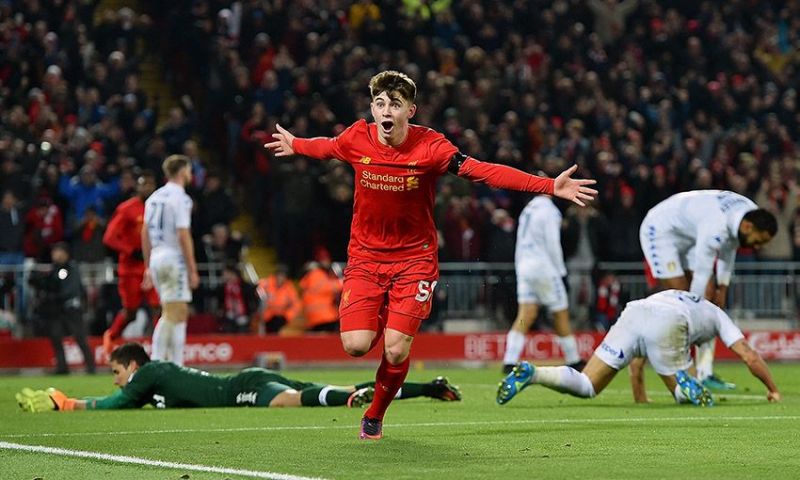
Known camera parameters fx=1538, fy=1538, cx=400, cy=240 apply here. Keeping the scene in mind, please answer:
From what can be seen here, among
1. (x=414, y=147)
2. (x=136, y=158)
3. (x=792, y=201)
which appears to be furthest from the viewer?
(x=792, y=201)

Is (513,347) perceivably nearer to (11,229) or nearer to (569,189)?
(11,229)

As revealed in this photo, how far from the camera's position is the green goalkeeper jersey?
44.0 feet

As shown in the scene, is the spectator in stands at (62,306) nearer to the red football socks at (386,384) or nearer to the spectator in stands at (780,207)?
the spectator in stands at (780,207)

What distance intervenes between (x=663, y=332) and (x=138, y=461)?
579 cm

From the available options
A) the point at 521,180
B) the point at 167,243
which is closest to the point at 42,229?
the point at 167,243

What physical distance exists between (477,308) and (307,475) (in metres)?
17.2

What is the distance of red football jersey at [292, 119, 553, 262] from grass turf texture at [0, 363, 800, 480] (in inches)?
51.9

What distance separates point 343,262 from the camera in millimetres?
25219

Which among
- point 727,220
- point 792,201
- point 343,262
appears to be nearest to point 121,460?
point 727,220

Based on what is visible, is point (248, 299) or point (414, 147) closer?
point (414, 147)

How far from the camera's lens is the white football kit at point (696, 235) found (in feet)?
49.9

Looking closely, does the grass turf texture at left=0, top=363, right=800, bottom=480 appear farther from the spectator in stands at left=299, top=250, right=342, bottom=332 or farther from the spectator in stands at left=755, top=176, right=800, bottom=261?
the spectator in stands at left=755, top=176, right=800, bottom=261

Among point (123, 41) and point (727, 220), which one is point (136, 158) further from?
point (727, 220)

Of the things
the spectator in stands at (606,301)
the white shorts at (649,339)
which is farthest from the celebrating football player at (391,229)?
the spectator in stands at (606,301)
